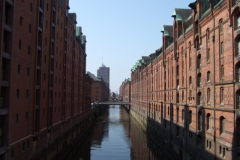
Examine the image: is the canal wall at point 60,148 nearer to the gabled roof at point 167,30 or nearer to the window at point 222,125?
the window at point 222,125

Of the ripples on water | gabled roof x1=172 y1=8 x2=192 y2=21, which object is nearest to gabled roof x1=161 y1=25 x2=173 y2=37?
gabled roof x1=172 y1=8 x2=192 y2=21

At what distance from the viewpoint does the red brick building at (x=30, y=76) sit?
19.0m

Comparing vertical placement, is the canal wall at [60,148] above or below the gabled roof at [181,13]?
below

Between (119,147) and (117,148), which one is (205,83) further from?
(119,147)

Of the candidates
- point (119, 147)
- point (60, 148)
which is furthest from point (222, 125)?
point (119, 147)

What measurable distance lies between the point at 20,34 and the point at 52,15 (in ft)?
34.4

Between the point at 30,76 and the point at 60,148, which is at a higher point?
the point at 30,76

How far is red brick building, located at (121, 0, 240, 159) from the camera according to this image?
61.2 ft

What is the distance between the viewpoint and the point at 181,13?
34125 millimetres

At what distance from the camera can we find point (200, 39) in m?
25.5

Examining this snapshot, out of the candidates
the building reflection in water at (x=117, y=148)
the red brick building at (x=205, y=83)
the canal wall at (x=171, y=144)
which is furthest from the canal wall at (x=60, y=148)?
the red brick building at (x=205, y=83)

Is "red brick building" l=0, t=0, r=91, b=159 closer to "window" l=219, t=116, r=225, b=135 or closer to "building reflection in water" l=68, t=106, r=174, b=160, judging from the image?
"building reflection in water" l=68, t=106, r=174, b=160

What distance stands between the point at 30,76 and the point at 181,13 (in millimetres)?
21025

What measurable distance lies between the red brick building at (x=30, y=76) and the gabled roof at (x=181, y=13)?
15373 mm
